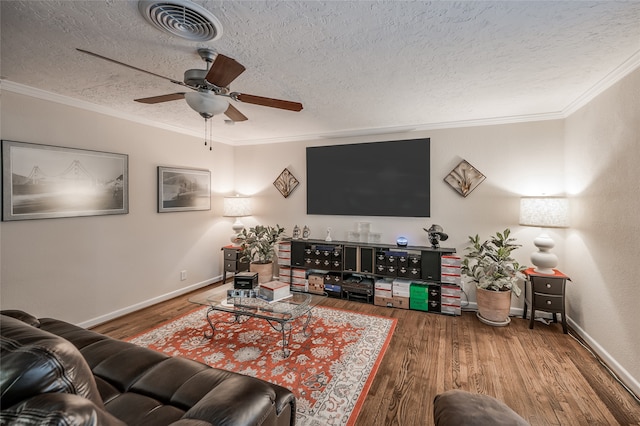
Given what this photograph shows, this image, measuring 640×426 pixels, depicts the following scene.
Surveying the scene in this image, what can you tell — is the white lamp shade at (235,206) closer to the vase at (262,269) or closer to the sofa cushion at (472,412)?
the vase at (262,269)

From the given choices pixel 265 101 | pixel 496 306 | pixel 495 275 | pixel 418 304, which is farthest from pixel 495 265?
pixel 265 101

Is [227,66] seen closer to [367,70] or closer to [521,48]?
[367,70]

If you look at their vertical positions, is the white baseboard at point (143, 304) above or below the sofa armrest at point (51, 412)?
below

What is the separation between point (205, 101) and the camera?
189cm

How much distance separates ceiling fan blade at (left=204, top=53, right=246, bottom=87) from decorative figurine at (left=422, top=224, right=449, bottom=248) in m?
3.07

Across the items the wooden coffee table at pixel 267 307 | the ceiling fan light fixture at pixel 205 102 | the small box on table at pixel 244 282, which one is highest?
the ceiling fan light fixture at pixel 205 102

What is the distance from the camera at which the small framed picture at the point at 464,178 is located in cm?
371

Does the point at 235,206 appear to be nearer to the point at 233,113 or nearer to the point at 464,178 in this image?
the point at 233,113

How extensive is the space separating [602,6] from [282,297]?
3098mm

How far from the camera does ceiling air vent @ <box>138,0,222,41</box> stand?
4.94ft

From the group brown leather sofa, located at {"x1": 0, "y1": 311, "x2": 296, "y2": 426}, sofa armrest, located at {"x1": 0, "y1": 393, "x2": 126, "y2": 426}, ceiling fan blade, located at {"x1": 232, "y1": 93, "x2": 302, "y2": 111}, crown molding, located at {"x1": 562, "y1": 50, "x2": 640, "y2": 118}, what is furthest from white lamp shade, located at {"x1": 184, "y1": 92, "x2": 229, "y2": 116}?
crown molding, located at {"x1": 562, "y1": 50, "x2": 640, "y2": 118}

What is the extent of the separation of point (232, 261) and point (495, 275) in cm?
377

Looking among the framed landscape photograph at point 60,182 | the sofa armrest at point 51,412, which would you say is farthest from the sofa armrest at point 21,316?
the sofa armrest at point 51,412

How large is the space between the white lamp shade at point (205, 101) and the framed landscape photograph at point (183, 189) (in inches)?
93.2
